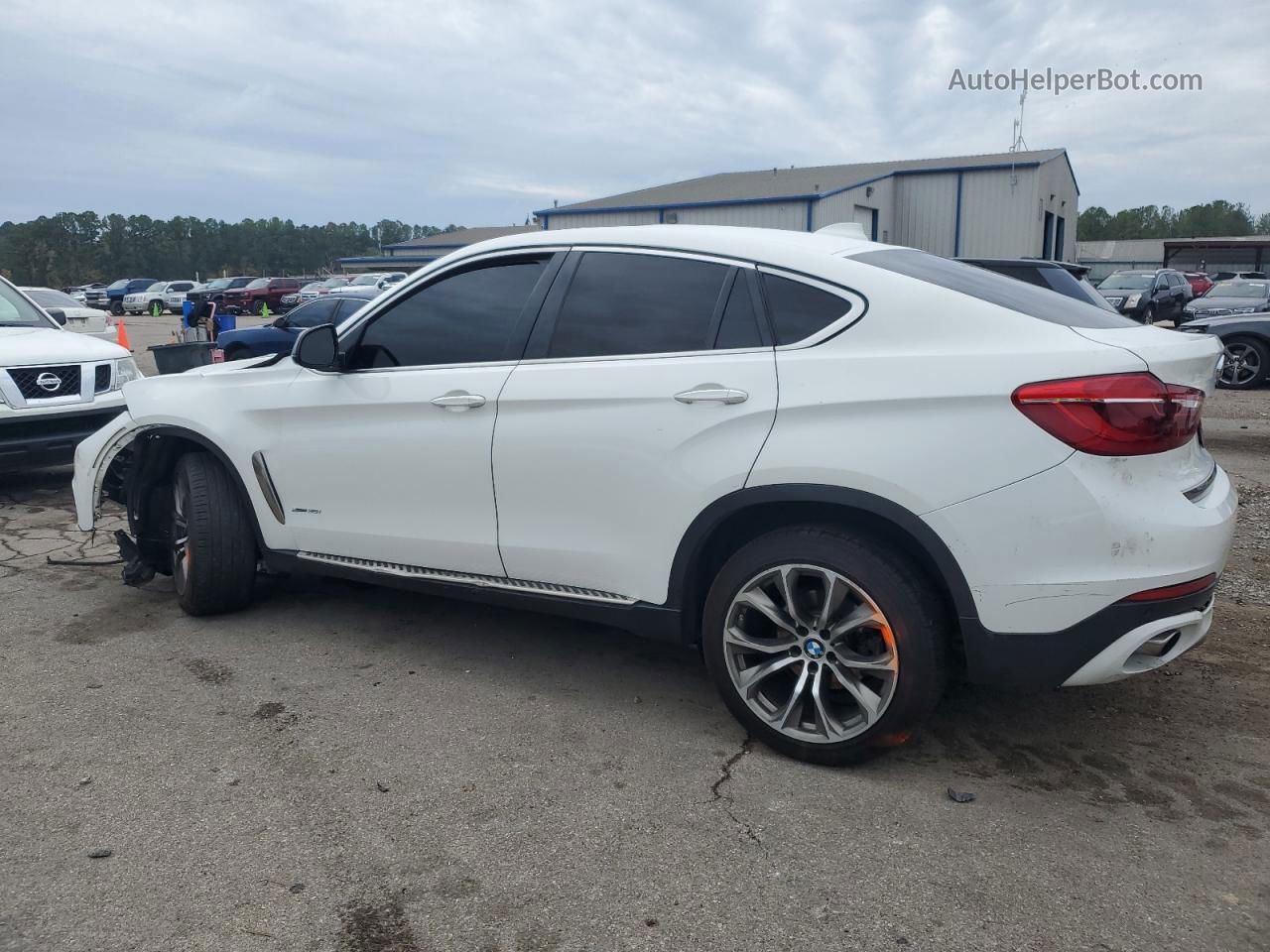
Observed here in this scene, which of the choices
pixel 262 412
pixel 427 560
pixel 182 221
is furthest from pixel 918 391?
pixel 182 221

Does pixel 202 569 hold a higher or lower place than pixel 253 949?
higher

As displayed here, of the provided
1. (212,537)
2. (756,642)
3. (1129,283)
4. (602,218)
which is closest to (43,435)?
(212,537)

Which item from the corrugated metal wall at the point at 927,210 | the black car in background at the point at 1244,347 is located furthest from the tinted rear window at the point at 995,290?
the corrugated metal wall at the point at 927,210

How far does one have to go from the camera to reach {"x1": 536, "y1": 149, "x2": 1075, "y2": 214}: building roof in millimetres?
27938

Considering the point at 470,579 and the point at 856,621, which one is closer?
the point at 856,621

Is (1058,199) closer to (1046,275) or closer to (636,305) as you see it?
(1046,275)

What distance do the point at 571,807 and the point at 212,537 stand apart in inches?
95.3

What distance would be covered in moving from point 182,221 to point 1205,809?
4686 inches

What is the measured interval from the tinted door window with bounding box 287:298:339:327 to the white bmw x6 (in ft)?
30.4

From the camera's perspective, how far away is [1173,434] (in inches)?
112

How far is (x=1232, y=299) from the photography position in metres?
18.3

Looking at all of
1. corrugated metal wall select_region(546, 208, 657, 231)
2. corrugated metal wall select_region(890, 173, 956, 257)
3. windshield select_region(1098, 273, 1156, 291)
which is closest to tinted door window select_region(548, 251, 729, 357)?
windshield select_region(1098, 273, 1156, 291)

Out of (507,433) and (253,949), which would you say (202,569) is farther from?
(253,949)

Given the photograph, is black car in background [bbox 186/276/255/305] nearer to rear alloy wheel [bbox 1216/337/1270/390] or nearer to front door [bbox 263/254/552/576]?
rear alloy wheel [bbox 1216/337/1270/390]
